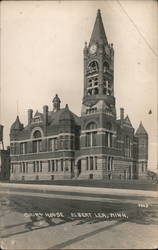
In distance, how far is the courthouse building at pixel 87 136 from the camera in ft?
28.0

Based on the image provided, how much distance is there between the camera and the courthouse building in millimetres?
8531

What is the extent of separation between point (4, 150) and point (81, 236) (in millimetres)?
3726

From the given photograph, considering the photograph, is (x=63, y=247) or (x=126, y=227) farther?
(x=126, y=227)

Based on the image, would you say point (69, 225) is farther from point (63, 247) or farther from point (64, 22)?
point (64, 22)

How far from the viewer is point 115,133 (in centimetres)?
1223

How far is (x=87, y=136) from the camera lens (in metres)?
13.3

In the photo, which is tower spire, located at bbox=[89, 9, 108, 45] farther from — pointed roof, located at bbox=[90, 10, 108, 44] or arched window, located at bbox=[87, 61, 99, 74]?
arched window, located at bbox=[87, 61, 99, 74]

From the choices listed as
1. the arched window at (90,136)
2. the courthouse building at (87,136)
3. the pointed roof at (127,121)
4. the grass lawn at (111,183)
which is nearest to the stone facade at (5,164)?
the courthouse building at (87,136)

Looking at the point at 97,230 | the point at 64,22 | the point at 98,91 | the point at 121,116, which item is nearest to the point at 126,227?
the point at 97,230

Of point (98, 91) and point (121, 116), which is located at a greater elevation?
point (98, 91)

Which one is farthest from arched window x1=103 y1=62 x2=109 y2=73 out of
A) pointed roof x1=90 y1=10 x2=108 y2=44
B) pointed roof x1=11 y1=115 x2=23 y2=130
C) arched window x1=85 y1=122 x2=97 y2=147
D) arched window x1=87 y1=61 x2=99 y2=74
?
arched window x1=85 y1=122 x2=97 y2=147

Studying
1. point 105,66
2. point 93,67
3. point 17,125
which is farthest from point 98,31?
point 17,125

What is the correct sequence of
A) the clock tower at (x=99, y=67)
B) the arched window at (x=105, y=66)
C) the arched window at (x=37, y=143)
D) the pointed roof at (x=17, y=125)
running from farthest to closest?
the arched window at (x=37, y=143) → the arched window at (x=105, y=66) → the pointed roof at (x=17, y=125) → the clock tower at (x=99, y=67)

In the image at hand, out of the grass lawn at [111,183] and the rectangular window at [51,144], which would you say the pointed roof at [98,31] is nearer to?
the rectangular window at [51,144]
